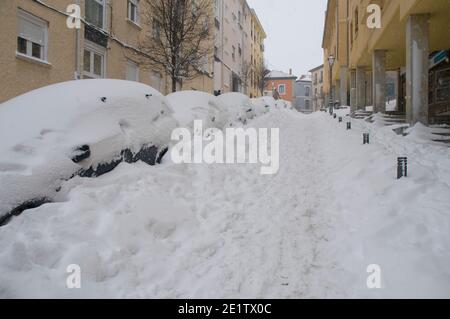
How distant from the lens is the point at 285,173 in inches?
250

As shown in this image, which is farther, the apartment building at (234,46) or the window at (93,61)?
the apartment building at (234,46)

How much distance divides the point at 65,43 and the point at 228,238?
30.4 feet

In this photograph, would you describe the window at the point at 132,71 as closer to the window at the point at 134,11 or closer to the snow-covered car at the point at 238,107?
the window at the point at 134,11

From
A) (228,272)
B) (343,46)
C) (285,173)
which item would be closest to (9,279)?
(228,272)

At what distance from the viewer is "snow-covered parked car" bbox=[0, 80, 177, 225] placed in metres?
3.18

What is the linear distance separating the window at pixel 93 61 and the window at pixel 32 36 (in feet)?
5.64

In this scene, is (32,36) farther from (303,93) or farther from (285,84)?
(303,93)

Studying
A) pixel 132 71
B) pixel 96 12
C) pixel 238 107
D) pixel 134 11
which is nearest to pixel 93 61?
pixel 96 12

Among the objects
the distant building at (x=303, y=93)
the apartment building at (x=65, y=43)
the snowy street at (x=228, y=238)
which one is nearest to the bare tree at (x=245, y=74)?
the apartment building at (x=65, y=43)

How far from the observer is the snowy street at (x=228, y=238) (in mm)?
2764

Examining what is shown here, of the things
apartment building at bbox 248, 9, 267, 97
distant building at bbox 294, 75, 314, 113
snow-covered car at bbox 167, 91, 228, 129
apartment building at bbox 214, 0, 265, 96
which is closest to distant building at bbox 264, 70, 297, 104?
distant building at bbox 294, 75, 314, 113

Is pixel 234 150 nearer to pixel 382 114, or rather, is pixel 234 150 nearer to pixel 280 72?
pixel 382 114

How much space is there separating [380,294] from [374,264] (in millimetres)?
429

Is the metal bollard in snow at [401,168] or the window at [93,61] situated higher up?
the window at [93,61]
